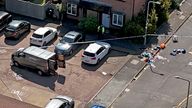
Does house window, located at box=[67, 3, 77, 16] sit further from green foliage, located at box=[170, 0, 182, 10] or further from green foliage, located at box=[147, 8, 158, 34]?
green foliage, located at box=[170, 0, 182, 10]

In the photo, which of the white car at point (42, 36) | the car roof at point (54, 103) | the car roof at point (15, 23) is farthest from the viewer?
the car roof at point (15, 23)

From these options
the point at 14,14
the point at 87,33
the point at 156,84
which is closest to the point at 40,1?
the point at 14,14

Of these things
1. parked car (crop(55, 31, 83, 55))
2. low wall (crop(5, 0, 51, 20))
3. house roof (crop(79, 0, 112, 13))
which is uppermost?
house roof (crop(79, 0, 112, 13))

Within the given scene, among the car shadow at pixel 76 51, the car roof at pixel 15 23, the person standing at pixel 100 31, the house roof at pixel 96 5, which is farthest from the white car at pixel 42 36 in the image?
the house roof at pixel 96 5

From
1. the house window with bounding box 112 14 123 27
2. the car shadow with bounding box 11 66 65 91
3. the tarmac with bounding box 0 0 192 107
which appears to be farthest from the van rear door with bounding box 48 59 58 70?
the house window with bounding box 112 14 123 27

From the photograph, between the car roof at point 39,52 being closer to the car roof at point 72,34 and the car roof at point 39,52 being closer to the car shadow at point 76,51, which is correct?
the car shadow at point 76,51

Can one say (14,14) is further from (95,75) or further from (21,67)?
(95,75)
